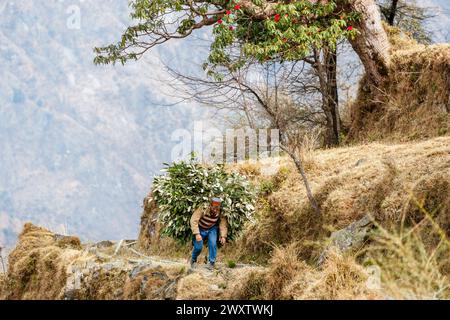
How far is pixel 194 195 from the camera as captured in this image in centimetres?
1405

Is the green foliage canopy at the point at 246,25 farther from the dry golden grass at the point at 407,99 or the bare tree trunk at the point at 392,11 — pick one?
the bare tree trunk at the point at 392,11

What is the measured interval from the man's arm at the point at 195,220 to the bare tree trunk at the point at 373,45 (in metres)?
11.8

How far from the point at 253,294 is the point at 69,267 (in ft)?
14.6

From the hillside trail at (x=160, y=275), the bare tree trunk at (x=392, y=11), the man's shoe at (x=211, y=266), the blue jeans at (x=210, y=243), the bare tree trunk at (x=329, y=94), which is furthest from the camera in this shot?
the bare tree trunk at (x=392, y=11)

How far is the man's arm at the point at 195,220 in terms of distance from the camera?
1349 centimetres

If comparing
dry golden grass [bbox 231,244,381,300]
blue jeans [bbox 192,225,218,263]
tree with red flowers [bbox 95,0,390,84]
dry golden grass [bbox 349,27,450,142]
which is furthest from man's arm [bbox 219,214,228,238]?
dry golden grass [bbox 349,27,450,142]

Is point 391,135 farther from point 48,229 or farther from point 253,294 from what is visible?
point 253,294

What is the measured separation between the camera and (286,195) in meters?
18.4

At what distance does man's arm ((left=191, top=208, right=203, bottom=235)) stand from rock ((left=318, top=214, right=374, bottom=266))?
7.68 ft

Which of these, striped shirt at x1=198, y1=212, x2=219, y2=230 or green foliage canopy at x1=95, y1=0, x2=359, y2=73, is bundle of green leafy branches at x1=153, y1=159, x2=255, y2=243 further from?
green foliage canopy at x1=95, y1=0, x2=359, y2=73

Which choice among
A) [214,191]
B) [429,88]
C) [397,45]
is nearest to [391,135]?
[429,88]

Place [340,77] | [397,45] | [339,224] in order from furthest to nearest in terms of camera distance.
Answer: [340,77]
[397,45]
[339,224]

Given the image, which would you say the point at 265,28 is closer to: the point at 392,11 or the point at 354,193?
the point at 354,193

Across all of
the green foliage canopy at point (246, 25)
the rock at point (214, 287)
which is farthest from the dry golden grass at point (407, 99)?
the rock at point (214, 287)
